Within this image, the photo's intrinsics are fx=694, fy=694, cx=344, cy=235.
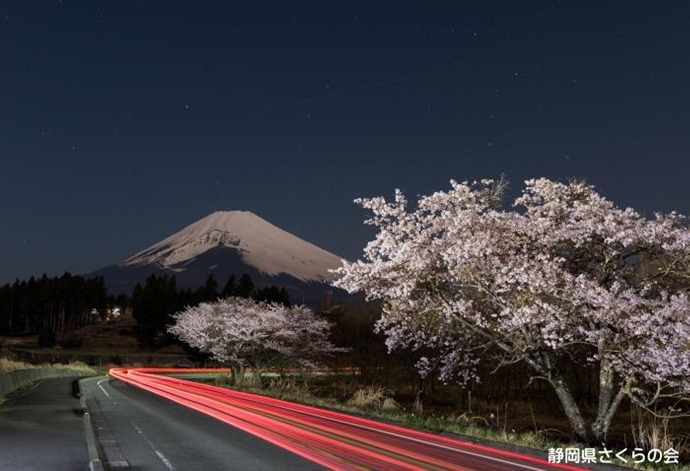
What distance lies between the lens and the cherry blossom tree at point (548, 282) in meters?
15.4

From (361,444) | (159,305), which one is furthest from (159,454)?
(159,305)

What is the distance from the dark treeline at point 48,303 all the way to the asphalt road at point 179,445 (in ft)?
409

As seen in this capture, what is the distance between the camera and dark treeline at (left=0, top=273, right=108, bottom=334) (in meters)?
136

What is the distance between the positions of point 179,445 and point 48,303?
136376mm

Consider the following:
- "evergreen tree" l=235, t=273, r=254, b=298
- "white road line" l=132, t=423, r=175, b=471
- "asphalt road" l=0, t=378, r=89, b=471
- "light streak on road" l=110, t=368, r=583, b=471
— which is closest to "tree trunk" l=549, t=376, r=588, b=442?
"light streak on road" l=110, t=368, r=583, b=471

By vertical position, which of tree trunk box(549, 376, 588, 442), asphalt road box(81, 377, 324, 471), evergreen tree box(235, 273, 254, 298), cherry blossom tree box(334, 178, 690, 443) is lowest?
asphalt road box(81, 377, 324, 471)

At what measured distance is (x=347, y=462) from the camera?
38.1ft

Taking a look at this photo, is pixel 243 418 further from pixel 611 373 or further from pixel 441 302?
pixel 611 373

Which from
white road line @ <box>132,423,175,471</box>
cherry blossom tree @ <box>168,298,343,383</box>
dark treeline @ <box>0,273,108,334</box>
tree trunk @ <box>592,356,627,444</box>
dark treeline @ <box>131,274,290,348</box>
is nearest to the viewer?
white road line @ <box>132,423,175,471</box>

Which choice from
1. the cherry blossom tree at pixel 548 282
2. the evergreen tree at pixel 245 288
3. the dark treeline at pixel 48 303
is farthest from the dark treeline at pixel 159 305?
the cherry blossom tree at pixel 548 282

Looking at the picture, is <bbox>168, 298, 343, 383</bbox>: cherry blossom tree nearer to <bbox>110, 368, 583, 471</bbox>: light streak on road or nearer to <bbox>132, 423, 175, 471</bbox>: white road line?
<bbox>110, 368, 583, 471</bbox>: light streak on road

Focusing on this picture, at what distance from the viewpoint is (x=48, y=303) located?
138m

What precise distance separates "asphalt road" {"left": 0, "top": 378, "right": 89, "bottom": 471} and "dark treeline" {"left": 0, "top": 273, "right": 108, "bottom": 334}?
123 meters

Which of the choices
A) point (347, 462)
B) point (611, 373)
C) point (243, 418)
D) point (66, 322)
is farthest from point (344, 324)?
point (66, 322)
